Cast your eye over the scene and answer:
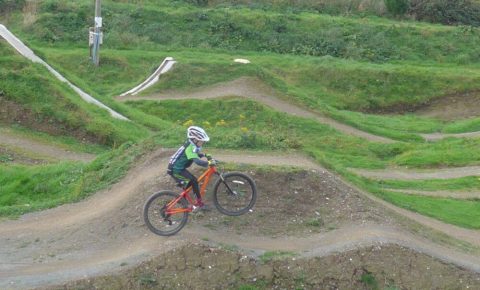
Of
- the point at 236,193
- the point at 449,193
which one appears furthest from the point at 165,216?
the point at 449,193

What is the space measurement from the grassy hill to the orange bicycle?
2.99 m

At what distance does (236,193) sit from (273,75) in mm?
19763

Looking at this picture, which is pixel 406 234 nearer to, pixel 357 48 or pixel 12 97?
pixel 12 97

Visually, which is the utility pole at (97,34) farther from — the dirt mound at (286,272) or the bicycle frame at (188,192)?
the dirt mound at (286,272)

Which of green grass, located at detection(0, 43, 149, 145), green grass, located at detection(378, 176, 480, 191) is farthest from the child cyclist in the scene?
green grass, located at detection(0, 43, 149, 145)

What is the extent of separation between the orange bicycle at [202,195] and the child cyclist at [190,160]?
0.41 ft

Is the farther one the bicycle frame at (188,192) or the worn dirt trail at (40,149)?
the worn dirt trail at (40,149)

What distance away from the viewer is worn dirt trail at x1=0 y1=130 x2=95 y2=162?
21047 mm

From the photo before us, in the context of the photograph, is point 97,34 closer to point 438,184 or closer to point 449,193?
point 438,184

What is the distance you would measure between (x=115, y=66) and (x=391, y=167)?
15.8 metres

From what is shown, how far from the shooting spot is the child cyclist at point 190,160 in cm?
1134

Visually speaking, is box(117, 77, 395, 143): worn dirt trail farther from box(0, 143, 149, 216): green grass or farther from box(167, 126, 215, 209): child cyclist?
box(167, 126, 215, 209): child cyclist

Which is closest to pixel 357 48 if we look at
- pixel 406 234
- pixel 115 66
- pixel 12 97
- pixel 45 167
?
pixel 115 66

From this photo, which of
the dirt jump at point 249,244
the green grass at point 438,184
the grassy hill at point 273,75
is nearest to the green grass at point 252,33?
the grassy hill at point 273,75
